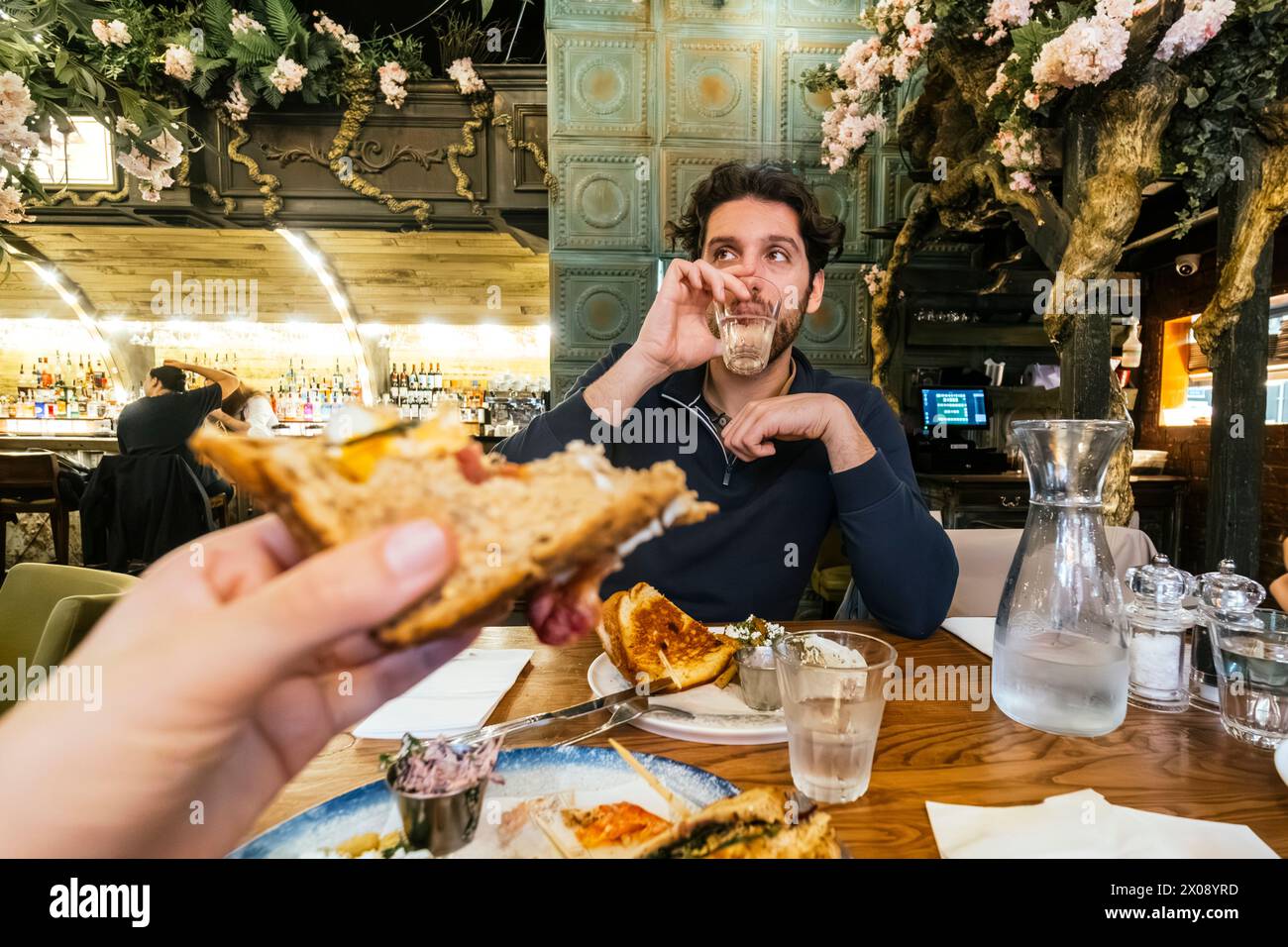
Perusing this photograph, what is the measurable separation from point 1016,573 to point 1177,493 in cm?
568

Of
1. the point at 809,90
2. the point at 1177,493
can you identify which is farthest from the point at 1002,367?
the point at 809,90

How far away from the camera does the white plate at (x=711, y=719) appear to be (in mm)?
913

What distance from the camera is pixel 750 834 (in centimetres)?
59

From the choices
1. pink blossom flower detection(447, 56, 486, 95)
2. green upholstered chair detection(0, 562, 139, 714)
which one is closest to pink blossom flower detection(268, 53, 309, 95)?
pink blossom flower detection(447, 56, 486, 95)

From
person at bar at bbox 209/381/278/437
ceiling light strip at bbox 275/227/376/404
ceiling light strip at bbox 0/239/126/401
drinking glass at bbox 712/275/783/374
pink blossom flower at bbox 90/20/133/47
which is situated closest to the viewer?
drinking glass at bbox 712/275/783/374

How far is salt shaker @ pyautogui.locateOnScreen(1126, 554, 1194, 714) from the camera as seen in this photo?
1.06 meters

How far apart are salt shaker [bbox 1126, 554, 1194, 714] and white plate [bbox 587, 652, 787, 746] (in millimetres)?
632

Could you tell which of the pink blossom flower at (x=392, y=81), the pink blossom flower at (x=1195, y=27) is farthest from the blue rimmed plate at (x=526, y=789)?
the pink blossom flower at (x=392, y=81)

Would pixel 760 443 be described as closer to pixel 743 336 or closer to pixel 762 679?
pixel 743 336

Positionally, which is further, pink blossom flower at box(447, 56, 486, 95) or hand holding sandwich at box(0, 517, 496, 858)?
pink blossom flower at box(447, 56, 486, 95)

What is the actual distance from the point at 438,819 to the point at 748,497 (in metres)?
1.42

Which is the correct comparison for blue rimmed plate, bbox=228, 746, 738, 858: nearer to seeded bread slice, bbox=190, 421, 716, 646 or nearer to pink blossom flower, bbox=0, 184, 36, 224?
seeded bread slice, bbox=190, 421, 716, 646

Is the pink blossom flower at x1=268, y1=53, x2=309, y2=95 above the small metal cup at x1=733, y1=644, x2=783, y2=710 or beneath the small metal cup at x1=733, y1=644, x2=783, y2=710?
above

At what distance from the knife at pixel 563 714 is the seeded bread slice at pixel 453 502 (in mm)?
412
